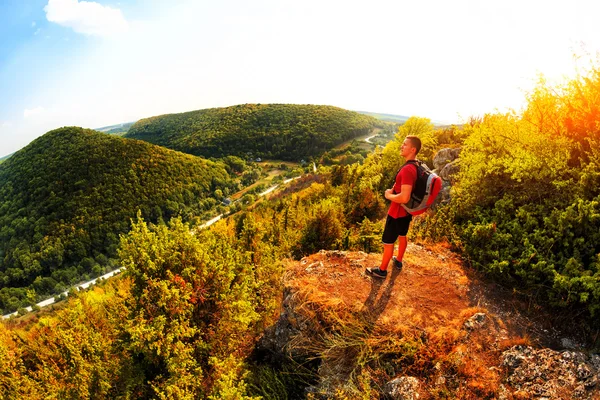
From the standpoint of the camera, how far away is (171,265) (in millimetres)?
5891

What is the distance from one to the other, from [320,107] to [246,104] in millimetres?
47325

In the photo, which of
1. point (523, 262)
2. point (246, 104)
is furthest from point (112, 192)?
point (246, 104)

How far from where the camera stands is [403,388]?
370cm

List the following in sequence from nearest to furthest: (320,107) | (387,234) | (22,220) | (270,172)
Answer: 1. (387,234)
2. (22,220)
3. (270,172)
4. (320,107)

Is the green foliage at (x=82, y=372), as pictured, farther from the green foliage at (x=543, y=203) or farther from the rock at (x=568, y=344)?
the green foliage at (x=543, y=203)

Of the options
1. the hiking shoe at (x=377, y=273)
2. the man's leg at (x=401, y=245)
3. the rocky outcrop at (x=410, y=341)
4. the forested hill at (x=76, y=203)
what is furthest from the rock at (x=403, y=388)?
the forested hill at (x=76, y=203)

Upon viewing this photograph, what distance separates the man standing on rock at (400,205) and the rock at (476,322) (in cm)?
169

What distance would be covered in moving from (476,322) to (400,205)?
2249 mm

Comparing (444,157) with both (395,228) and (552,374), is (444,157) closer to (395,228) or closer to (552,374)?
(395,228)

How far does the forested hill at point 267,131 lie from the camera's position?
131750 millimetres

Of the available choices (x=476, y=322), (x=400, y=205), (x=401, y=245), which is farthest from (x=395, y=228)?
(x=476, y=322)

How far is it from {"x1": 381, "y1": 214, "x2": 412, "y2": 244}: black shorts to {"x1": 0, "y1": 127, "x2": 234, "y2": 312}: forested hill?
236ft

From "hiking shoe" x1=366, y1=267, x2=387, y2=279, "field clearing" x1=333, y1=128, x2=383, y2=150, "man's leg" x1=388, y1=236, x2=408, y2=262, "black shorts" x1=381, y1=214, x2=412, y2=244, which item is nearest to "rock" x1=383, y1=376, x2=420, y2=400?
"hiking shoe" x1=366, y1=267, x2=387, y2=279

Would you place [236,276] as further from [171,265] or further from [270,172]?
[270,172]
